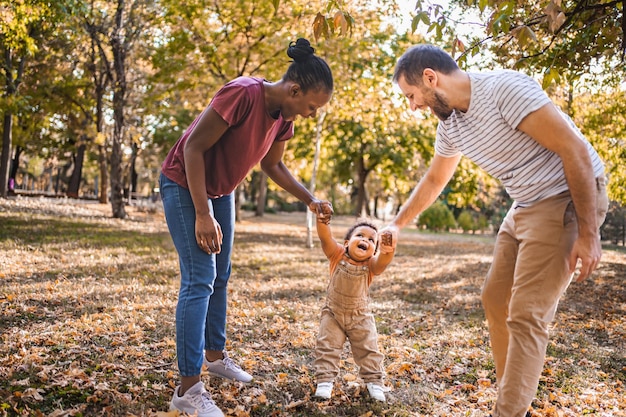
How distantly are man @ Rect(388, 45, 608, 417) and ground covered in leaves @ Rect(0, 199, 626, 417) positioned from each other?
1.04 m

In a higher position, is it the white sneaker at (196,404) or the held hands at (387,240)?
the held hands at (387,240)

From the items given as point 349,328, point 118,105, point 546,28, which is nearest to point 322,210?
point 349,328

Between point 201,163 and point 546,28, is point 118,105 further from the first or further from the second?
point 201,163

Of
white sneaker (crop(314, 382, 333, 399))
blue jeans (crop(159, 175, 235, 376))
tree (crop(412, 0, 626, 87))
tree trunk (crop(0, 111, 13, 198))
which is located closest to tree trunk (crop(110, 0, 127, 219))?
tree trunk (crop(0, 111, 13, 198))

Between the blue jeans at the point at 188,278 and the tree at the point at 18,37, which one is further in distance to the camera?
the tree at the point at 18,37

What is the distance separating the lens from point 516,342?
2604 mm

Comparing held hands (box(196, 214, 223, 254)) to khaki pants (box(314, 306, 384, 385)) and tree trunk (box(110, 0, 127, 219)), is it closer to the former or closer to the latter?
khaki pants (box(314, 306, 384, 385))

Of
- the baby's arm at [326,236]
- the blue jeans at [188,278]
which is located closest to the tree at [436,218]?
the baby's arm at [326,236]

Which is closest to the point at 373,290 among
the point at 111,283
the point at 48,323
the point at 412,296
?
the point at 412,296

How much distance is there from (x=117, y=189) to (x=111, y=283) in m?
9.58

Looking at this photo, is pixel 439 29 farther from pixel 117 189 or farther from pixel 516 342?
pixel 117 189

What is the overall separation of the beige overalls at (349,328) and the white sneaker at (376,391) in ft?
0.12

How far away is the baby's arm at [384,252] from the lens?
3.38m

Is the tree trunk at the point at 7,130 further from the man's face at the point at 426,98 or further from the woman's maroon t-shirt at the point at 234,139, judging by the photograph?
the man's face at the point at 426,98
